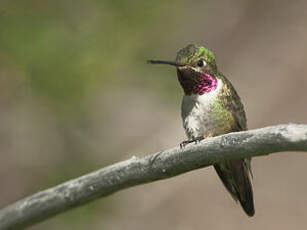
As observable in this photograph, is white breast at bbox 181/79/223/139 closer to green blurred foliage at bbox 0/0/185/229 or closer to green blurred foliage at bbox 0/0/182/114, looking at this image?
green blurred foliage at bbox 0/0/185/229

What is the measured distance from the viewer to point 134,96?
398 inches

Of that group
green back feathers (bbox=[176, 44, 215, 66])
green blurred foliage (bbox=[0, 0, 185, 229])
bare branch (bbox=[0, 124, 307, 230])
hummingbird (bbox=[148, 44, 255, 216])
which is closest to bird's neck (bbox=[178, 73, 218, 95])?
hummingbird (bbox=[148, 44, 255, 216])

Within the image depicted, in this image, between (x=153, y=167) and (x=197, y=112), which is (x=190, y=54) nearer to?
(x=197, y=112)

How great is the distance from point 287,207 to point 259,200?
1.21 feet

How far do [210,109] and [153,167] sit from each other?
44.6 inches

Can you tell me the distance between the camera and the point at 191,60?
4.34 m

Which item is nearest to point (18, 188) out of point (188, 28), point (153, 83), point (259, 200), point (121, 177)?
point (153, 83)

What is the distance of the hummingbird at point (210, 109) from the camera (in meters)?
4.27

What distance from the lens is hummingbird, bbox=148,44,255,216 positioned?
4.27 m

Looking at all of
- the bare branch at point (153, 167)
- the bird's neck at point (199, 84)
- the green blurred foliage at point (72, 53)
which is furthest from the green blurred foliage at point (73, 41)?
the bare branch at point (153, 167)

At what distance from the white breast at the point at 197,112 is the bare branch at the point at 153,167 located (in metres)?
0.89

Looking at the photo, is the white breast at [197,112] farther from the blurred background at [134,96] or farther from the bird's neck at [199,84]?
the blurred background at [134,96]

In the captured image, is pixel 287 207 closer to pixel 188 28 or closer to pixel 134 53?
pixel 134 53

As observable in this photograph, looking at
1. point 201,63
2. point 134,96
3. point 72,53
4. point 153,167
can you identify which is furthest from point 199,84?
point 134,96
